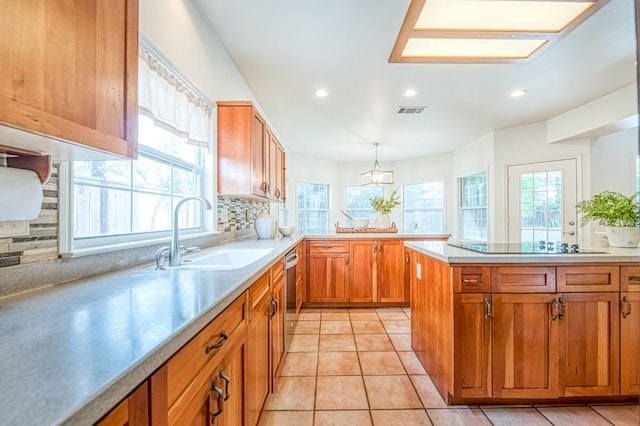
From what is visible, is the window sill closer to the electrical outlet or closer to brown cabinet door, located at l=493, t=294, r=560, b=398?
the electrical outlet

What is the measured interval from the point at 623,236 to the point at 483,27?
1.73 meters

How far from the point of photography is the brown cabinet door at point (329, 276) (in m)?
3.54

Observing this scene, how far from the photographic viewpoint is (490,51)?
2.36m

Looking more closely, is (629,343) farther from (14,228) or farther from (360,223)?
(14,228)

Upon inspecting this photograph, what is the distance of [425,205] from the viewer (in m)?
6.50

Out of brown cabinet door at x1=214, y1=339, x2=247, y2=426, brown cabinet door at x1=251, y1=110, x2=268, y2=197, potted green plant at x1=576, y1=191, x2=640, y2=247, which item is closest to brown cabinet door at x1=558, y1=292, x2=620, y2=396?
potted green plant at x1=576, y1=191, x2=640, y2=247

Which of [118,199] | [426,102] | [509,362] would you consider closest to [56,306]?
[118,199]

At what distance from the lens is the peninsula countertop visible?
1.31 ft

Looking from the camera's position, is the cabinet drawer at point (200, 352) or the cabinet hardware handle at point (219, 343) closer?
the cabinet drawer at point (200, 352)

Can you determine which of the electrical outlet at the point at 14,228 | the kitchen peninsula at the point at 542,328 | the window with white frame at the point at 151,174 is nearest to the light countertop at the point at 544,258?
the kitchen peninsula at the point at 542,328

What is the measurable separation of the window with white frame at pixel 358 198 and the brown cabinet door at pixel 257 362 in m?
5.44

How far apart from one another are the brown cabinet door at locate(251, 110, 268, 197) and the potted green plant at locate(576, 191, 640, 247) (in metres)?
2.56

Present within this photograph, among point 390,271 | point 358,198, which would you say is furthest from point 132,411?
point 358,198

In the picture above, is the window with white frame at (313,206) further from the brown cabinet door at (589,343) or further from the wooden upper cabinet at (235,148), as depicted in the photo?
the brown cabinet door at (589,343)
